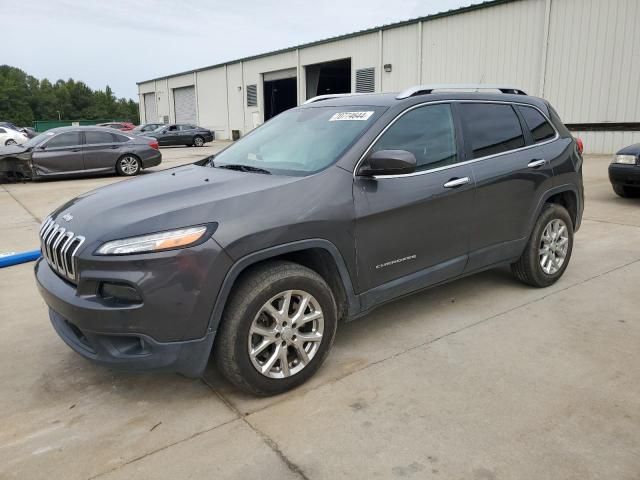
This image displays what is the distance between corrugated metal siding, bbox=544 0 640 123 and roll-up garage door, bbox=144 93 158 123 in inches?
1511

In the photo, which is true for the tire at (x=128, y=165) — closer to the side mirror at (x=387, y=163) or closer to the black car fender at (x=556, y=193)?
the black car fender at (x=556, y=193)

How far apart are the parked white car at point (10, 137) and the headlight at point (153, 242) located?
26.1 meters

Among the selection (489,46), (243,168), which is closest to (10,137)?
(489,46)

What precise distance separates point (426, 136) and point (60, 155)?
11993mm

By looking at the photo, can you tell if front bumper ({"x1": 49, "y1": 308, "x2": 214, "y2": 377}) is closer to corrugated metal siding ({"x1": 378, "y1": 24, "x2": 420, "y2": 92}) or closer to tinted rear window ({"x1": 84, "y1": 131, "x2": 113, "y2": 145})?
tinted rear window ({"x1": 84, "y1": 131, "x2": 113, "y2": 145})

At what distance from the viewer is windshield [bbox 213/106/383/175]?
11.1ft

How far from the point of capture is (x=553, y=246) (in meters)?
4.70

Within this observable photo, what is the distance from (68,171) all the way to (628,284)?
1277 cm

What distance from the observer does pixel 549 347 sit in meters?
3.57

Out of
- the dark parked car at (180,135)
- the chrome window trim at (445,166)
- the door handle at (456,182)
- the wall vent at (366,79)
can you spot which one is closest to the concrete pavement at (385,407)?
the door handle at (456,182)

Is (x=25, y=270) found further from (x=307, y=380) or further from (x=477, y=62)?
(x=477, y=62)

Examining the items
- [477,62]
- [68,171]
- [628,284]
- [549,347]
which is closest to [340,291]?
[549,347]

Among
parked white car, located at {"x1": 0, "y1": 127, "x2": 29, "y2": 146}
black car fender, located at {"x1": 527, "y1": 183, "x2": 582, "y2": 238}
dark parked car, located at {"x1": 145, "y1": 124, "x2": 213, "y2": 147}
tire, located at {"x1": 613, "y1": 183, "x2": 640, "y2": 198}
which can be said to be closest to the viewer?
black car fender, located at {"x1": 527, "y1": 183, "x2": 582, "y2": 238}

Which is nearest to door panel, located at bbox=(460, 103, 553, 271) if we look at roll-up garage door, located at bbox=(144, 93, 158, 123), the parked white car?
the parked white car
